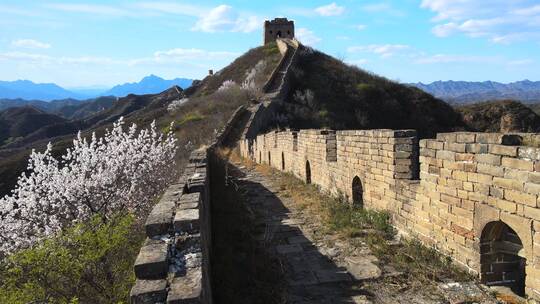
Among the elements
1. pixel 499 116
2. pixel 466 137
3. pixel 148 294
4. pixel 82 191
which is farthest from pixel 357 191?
pixel 499 116

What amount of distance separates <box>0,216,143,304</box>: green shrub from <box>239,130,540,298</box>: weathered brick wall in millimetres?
3376

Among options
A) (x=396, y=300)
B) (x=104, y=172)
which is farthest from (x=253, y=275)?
(x=104, y=172)

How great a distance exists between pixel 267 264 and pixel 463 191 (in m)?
2.29

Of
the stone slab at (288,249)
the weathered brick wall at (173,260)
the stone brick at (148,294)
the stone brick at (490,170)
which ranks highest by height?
the stone brick at (490,170)

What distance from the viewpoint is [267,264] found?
5109 millimetres

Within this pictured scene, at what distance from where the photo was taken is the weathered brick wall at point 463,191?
152 inches

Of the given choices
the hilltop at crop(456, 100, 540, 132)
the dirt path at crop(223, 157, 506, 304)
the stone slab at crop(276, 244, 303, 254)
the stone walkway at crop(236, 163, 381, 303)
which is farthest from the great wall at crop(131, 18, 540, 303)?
the hilltop at crop(456, 100, 540, 132)

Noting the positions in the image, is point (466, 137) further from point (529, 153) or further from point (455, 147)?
point (529, 153)

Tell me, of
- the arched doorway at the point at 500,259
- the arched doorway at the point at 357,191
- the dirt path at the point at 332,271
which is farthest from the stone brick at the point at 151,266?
the arched doorway at the point at 357,191

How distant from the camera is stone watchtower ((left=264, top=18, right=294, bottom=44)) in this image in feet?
203

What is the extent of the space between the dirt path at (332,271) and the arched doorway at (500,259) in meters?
0.23

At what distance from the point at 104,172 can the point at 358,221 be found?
4.94m

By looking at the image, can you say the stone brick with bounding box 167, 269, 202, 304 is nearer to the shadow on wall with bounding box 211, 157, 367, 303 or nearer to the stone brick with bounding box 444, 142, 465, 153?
the shadow on wall with bounding box 211, 157, 367, 303

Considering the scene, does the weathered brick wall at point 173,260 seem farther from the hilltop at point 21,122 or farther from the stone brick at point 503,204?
the hilltop at point 21,122
